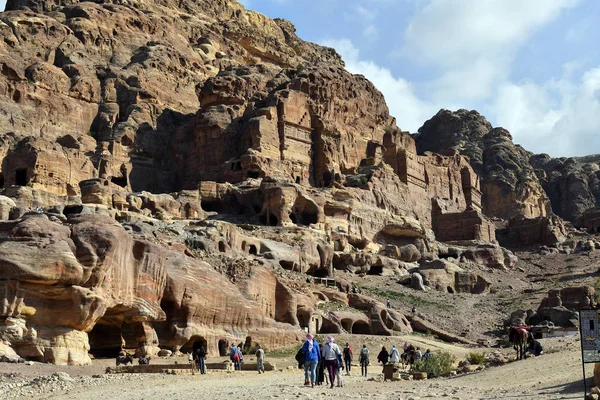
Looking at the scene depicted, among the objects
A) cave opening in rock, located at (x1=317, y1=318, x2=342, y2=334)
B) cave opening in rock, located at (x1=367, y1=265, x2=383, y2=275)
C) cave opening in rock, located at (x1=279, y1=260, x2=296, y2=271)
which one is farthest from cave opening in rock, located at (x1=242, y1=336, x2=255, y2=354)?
cave opening in rock, located at (x1=367, y1=265, x2=383, y2=275)

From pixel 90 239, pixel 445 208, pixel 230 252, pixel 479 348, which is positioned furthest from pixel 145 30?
pixel 90 239

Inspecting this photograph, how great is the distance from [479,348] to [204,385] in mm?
27967

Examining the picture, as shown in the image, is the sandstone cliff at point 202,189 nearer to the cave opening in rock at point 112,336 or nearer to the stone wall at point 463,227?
the cave opening in rock at point 112,336

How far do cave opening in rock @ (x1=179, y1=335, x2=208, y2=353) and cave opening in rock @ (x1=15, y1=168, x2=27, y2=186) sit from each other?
1561 inches

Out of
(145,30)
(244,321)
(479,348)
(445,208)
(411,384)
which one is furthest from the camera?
(145,30)

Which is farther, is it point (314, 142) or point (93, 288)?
point (314, 142)

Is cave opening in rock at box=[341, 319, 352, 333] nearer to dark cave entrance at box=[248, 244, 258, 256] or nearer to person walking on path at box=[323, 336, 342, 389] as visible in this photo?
dark cave entrance at box=[248, 244, 258, 256]

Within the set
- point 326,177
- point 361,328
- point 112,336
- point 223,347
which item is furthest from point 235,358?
point 326,177

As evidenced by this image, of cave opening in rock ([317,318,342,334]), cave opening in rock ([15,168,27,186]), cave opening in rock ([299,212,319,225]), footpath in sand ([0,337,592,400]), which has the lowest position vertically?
footpath in sand ([0,337,592,400])

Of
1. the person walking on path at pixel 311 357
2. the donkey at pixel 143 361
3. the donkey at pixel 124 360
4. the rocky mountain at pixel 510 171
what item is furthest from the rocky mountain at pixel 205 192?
the person walking on path at pixel 311 357

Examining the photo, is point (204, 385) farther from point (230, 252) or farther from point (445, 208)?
point (445, 208)

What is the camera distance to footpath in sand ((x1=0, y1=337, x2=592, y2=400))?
20.9 meters

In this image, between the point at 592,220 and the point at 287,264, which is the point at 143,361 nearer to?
the point at 287,264

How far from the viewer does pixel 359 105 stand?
4296 inches
